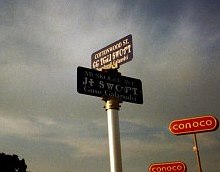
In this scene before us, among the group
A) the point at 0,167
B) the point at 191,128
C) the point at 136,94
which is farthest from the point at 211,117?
the point at 0,167

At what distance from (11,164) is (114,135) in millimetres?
57454

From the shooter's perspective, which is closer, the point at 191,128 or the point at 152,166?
the point at 191,128

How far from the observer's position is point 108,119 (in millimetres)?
9469

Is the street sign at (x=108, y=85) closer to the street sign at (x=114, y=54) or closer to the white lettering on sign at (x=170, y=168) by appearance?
the street sign at (x=114, y=54)

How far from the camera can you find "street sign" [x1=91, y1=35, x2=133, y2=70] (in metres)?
9.89

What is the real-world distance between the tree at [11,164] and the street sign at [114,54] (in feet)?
184

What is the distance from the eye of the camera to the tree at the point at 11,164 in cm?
6016

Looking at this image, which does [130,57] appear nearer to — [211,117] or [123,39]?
[123,39]

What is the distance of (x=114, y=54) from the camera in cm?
1014

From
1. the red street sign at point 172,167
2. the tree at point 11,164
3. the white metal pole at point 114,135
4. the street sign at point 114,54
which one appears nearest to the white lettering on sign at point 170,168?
the red street sign at point 172,167

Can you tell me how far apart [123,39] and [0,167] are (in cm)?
5746

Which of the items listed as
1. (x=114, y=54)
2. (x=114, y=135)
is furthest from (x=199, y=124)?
(x=114, y=54)

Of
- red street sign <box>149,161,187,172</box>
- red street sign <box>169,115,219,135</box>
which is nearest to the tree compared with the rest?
red street sign <box>149,161,187,172</box>

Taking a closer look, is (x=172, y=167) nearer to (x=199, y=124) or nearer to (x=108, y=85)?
(x=199, y=124)
